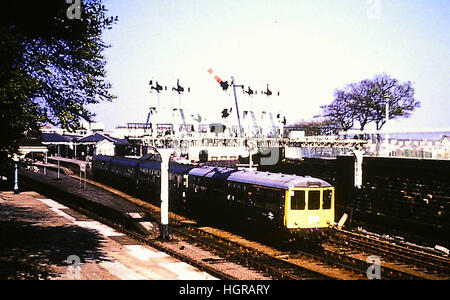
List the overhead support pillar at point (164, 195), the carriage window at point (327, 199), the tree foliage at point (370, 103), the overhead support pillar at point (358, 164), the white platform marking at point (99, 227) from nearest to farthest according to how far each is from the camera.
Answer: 1. the carriage window at point (327, 199)
2. the overhead support pillar at point (164, 195)
3. the white platform marking at point (99, 227)
4. the overhead support pillar at point (358, 164)
5. the tree foliage at point (370, 103)

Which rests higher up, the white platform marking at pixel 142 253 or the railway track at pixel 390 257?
the white platform marking at pixel 142 253

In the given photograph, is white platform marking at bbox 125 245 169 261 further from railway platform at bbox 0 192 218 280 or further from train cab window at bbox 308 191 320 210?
train cab window at bbox 308 191 320 210

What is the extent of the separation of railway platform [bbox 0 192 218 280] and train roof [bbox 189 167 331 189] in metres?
5.67

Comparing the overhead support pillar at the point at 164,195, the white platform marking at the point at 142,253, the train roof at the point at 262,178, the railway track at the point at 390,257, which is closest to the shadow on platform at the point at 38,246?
the white platform marking at the point at 142,253

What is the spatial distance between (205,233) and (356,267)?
27.8 ft

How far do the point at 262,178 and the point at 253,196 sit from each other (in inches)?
38.4

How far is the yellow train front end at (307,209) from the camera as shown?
747 inches

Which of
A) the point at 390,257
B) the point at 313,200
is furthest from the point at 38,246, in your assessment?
the point at 390,257

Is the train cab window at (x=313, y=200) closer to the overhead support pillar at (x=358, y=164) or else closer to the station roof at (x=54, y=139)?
the overhead support pillar at (x=358, y=164)

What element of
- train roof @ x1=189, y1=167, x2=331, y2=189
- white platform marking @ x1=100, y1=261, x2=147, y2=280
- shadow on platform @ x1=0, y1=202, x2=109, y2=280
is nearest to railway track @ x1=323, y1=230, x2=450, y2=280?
train roof @ x1=189, y1=167, x2=331, y2=189

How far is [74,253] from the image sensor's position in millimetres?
17781

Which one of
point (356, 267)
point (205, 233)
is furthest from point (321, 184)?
point (205, 233)

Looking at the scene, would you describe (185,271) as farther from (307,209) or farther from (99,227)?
(99,227)
